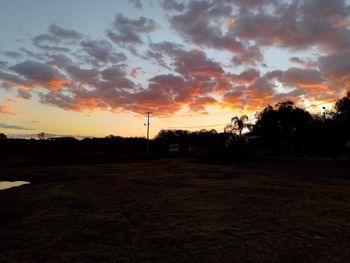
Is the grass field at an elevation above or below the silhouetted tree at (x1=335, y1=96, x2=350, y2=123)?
below

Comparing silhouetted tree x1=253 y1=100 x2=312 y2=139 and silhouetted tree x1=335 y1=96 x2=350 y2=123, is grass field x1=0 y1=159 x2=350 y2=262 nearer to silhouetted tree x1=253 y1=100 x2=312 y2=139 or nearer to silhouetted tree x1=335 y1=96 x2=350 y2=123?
silhouetted tree x1=335 y1=96 x2=350 y2=123

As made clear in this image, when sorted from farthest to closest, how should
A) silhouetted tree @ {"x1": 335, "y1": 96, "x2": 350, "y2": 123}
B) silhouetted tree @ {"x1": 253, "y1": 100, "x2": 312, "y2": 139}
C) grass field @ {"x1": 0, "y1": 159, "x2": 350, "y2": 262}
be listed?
silhouetted tree @ {"x1": 253, "y1": 100, "x2": 312, "y2": 139}, silhouetted tree @ {"x1": 335, "y1": 96, "x2": 350, "y2": 123}, grass field @ {"x1": 0, "y1": 159, "x2": 350, "y2": 262}

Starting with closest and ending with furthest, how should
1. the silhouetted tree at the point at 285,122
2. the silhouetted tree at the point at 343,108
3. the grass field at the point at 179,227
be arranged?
the grass field at the point at 179,227
the silhouetted tree at the point at 343,108
the silhouetted tree at the point at 285,122

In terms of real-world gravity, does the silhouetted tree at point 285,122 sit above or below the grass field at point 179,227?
above

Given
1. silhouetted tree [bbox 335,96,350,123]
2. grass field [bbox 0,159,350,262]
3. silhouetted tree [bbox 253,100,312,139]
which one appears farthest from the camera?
silhouetted tree [bbox 253,100,312,139]

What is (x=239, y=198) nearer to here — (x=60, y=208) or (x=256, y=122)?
(x=60, y=208)

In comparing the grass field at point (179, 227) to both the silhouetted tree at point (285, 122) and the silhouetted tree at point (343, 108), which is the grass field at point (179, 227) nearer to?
the silhouetted tree at point (343, 108)

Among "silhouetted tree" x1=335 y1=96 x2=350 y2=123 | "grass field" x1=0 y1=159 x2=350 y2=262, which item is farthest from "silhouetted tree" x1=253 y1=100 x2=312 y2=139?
"grass field" x1=0 y1=159 x2=350 y2=262

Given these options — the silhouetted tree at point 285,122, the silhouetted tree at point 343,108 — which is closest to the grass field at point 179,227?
the silhouetted tree at point 343,108

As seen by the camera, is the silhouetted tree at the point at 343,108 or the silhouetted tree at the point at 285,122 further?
the silhouetted tree at the point at 285,122

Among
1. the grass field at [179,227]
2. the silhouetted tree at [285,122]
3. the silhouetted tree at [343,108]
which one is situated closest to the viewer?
the grass field at [179,227]

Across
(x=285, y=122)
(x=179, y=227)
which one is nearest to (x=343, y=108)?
(x=285, y=122)

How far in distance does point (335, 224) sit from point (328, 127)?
27080 millimetres

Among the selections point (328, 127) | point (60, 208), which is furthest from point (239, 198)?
point (328, 127)
